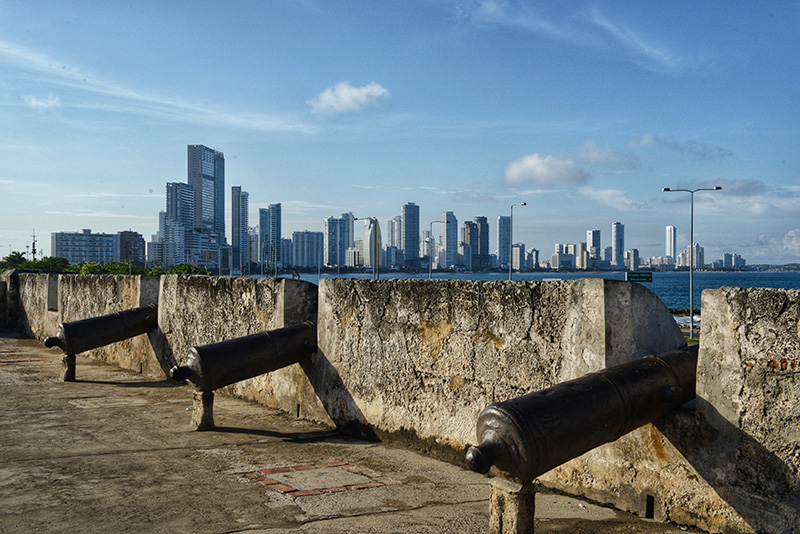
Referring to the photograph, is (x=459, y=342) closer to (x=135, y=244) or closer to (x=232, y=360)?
(x=232, y=360)

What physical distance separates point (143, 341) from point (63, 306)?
4.59 meters

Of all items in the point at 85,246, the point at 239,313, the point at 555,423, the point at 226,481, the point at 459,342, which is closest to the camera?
the point at 555,423

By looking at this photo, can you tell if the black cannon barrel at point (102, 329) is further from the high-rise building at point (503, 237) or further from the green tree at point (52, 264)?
the high-rise building at point (503, 237)

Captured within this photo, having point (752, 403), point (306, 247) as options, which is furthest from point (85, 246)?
point (752, 403)

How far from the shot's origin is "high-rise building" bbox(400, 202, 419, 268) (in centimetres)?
11833

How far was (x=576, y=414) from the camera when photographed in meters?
3.36

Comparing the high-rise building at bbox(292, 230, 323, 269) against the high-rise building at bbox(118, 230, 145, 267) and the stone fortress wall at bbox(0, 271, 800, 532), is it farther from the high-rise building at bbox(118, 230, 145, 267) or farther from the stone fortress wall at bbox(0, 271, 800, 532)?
the stone fortress wall at bbox(0, 271, 800, 532)

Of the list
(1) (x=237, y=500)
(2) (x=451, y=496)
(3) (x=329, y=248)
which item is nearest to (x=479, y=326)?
(2) (x=451, y=496)

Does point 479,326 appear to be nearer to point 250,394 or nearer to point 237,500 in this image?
point 237,500

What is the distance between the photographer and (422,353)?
18.2ft

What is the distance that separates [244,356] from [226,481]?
1.83 m

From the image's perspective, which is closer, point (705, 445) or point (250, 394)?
point (705, 445)

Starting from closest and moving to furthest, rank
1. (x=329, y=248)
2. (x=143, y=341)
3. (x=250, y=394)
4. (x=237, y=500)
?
(x=237, y=500)
(x=250, y=394)
(x=143, y=341)
(x=329, y=248)

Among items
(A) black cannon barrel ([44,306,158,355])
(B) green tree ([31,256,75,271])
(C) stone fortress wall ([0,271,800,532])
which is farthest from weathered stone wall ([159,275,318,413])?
(B) green tree ([31,256,75,271])
